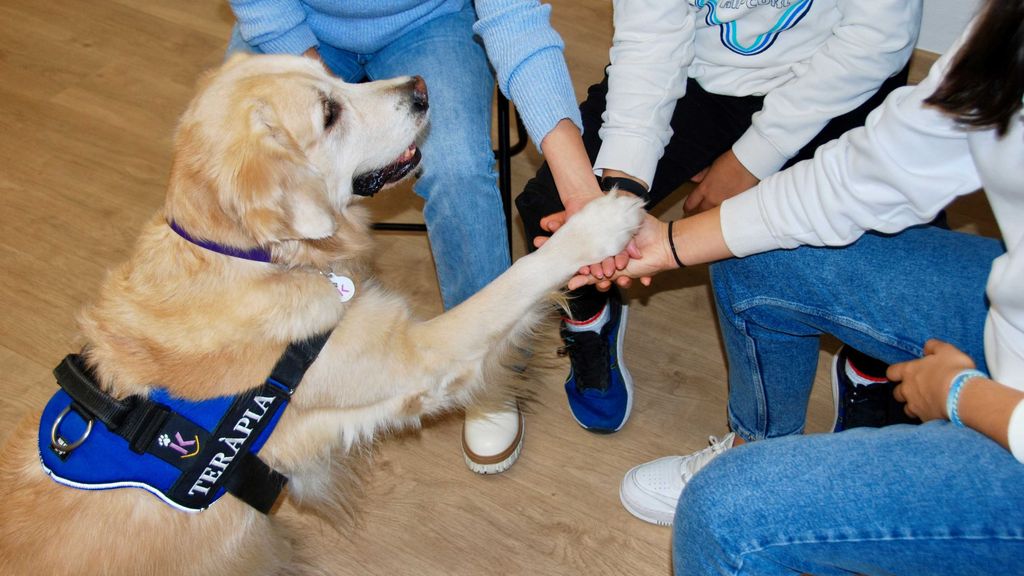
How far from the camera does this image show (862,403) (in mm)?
1707

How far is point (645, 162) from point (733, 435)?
0.65 m

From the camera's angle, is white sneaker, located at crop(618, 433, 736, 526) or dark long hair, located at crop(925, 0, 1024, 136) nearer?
dark long hair, located at crop(925, 0, 1024, 136)

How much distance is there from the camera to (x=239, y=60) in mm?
1439

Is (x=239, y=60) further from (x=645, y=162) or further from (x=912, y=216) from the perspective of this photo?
(x=912, y=216)

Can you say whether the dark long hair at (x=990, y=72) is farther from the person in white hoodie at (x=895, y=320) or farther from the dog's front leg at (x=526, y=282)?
the dog's front leg at (x=526, y=282)

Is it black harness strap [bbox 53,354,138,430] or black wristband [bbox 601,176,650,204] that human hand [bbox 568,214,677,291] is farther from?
black harness strap [bbox 53,354,138,430]

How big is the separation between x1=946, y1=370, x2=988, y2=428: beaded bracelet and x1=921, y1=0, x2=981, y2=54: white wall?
1939 millimetres

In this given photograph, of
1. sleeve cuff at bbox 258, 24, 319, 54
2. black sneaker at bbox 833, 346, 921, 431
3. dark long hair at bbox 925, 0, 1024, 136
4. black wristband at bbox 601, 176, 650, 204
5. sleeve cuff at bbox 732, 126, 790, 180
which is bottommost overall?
black sneaker at bbox 833, 346, 921, 431

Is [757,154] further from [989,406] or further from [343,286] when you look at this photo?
[343,286]

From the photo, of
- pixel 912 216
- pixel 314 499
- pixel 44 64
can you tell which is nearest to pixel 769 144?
pixel 912 216

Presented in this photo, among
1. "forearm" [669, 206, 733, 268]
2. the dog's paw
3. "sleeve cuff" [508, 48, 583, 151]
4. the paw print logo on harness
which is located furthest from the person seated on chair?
the paw print logo on harness

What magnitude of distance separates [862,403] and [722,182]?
0.59 meters

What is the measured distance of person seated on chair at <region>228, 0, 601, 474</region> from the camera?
1.59m

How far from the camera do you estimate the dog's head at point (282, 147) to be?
4.08ft
